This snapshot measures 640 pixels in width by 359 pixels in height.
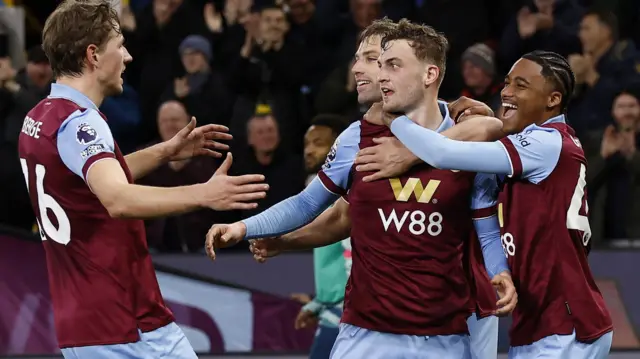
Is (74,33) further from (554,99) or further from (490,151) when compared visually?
(554,99)

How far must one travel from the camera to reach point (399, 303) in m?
5.33

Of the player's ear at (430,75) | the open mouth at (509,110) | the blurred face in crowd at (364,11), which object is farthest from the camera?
the blurred face in crowd at (364,11)

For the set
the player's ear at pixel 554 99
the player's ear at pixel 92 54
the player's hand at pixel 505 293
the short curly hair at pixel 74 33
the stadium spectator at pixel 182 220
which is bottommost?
the stadium spectator at pixel 182 220

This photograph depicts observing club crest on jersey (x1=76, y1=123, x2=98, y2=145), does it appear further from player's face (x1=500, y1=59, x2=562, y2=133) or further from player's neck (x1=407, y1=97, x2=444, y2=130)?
player's face (x1=500, y1=59, x2=562, y2=133)

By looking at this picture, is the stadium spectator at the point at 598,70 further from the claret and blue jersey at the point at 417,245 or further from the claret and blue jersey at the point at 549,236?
the claret and blue jersey at the point at 417,245

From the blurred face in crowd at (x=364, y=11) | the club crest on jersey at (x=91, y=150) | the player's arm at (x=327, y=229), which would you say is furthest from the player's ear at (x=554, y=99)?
the blurred face in crowd at (x=364, y=11)

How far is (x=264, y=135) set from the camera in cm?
1070

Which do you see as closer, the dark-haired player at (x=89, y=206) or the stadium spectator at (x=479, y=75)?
the dark-haired player at (x=89, y=206)

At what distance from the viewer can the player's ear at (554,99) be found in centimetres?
563

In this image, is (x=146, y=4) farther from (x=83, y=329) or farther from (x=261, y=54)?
(x=83, y=329)

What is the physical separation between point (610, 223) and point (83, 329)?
5.96m

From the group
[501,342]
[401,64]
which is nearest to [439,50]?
[401,64]

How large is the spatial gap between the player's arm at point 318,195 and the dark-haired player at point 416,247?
0.06 meters

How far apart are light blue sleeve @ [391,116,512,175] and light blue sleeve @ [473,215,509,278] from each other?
25 centimetres
